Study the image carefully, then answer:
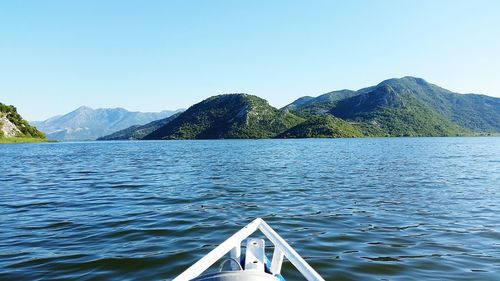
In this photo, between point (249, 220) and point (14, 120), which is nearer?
point (249, 220)

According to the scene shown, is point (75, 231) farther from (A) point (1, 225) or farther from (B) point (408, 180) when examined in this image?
(B) point (408, 180)

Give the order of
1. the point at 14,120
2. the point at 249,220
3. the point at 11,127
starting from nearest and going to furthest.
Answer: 1. the point at 249,220
2. the point at 11,127
3. the point at 14,120

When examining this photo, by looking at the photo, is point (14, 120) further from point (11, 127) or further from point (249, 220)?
point (249, 220)

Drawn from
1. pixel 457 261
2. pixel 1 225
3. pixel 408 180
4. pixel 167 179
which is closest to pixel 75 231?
pixel 1 225

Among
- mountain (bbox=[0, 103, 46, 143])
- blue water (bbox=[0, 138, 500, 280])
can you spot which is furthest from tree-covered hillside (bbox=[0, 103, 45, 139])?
blue water (bbox=[0, 138, 500, 280])

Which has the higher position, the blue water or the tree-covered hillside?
the tree-covered hillside

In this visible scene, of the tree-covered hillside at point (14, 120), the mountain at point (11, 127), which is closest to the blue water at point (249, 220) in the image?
the mountain at point (11, 127)

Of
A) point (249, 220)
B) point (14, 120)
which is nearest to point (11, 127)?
point (14, 120)

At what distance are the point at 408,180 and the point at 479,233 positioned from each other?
16591mm

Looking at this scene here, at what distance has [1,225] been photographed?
14.9m

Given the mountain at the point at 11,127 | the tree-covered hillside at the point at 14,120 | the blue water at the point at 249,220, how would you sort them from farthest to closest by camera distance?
the tree-covered hillside at the point at 14,120 < the mountain at the point at 11,127 < the blue water at the point at 249,220

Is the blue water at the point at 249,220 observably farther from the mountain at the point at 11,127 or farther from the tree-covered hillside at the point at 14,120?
the tree-covered hillside at the point at 14,120

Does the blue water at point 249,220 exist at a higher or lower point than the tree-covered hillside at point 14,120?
lower

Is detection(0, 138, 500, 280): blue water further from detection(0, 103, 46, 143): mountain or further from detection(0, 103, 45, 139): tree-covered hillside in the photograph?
detection(0, 103, 45, 139): tree-covered hillside
